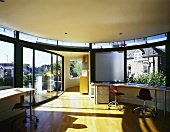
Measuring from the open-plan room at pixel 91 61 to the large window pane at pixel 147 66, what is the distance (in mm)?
21

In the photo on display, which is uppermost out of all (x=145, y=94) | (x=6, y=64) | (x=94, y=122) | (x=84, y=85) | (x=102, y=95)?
(x=6, y=64)

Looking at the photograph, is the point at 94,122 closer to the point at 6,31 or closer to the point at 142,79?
the point at 142,79

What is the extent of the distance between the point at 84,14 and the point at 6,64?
2920 mm

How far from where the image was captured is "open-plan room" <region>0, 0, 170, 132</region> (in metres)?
3.23

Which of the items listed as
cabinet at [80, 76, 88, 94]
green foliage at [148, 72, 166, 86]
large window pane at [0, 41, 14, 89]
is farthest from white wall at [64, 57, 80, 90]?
green foliage at [148, 72, 166, 86]

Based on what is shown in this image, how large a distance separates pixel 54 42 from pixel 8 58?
8.12 feet

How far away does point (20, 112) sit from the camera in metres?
4.84

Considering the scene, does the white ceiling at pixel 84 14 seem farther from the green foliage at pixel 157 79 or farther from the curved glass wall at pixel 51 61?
the green foliage at pixel 157 79

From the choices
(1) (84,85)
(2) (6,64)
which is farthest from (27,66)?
(1) (84,85)

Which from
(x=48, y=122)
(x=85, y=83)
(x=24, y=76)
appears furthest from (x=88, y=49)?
(x=48, y=122)

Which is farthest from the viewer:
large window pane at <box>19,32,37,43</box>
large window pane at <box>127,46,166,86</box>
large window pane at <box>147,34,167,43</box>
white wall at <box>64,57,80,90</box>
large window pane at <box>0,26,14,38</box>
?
white wall at <box>64,57,80,90</box>

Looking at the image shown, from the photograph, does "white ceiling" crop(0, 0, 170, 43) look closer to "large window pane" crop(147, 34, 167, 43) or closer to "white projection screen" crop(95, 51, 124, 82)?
"large window pane" crop(147, 34, 167, 43)

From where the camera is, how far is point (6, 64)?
4504 mm

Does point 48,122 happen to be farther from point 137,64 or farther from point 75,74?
point 75,74
